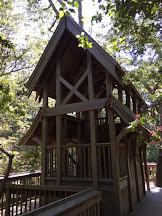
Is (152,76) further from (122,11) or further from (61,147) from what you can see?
(61,147)

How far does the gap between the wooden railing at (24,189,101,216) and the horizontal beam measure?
3.12 metres

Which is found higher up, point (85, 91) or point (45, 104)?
point (85, 91)

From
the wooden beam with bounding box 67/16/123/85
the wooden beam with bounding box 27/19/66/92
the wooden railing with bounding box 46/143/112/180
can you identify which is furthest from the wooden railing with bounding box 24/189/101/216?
the wooden beam with bounding box 27/19/66/92

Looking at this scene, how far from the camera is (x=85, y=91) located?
32.7 ft

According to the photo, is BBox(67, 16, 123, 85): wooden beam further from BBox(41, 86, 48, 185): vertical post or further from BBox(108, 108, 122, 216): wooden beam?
BBox(41, 86, 48, 185): vertical post

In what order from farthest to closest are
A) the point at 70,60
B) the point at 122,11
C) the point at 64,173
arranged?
the point at 70,60 < the point at 64,173 < the point at 122,11

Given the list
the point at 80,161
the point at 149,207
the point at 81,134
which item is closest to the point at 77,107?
the point at 80,161

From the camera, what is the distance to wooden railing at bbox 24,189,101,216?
2725 mm

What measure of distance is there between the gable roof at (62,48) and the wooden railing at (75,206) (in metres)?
3.97

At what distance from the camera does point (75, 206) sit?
3.03 metres

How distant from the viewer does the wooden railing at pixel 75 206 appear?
8.94ft

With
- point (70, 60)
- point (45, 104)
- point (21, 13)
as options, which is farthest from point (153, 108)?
point (21, 13)

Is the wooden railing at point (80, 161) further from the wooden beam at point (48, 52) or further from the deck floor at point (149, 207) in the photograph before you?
the wooden beam at point (48, 52)

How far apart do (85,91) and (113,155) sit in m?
4.73
